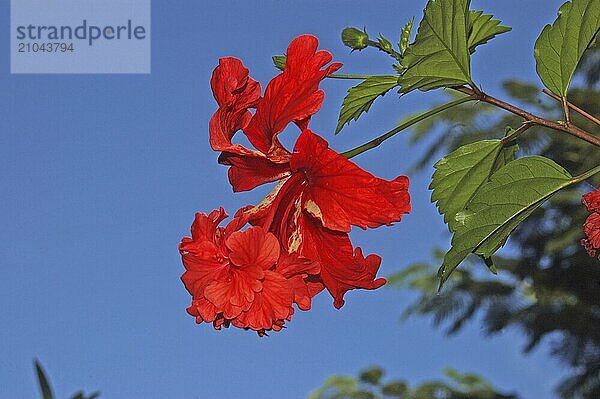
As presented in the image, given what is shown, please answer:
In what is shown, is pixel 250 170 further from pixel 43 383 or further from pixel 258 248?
pixel 43 383

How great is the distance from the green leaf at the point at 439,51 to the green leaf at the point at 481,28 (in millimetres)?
53

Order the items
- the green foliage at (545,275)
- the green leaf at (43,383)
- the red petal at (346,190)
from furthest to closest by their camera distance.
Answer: the green foliage at (545,275) < the green leaf at (43,383) < the red petal at (346,190)

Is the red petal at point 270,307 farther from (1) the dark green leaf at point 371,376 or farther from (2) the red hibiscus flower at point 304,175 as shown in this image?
(1) the dark green leaf at point 371,376

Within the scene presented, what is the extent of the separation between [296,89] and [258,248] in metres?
0.09

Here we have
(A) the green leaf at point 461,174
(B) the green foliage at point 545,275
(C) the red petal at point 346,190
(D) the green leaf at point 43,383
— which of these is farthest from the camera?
(B) the green foliage at point 545,275

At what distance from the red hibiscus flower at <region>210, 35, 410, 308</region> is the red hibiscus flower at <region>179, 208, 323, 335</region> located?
0.02 m

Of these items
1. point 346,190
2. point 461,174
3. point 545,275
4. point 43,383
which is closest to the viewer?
point 346,190

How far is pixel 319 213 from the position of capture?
511 mm

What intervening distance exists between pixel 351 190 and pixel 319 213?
1.2 inches

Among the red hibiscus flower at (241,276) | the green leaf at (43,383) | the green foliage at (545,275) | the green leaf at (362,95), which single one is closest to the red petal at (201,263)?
the red hibiscus flower at (241,276)

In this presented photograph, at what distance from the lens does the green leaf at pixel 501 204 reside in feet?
1.70

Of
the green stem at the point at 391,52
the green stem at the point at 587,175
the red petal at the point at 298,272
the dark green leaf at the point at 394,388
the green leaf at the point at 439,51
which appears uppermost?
the dark green leaf at the point at 394,388

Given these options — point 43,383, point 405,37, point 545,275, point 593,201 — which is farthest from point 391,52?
point 545,275

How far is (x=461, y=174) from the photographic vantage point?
59 cm
